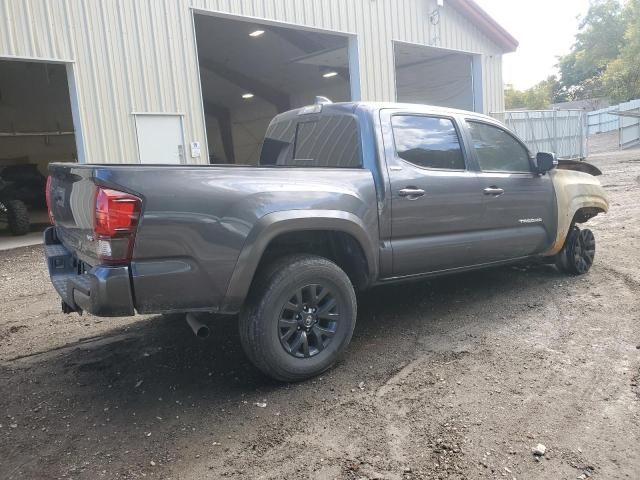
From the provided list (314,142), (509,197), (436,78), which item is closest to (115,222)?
(314,142)

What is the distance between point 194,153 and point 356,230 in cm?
752

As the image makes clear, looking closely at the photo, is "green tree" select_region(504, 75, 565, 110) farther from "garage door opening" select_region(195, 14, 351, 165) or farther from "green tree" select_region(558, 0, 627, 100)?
"garage door opening" select_region(195, 14, 351, 165)

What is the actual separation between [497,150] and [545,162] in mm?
547

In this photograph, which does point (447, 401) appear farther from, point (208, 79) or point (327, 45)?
point (208, 79)

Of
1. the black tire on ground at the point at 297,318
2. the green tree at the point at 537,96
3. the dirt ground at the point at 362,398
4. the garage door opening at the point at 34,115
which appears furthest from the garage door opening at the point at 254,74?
the green tree at the point at 537,96

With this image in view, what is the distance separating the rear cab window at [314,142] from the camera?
165 inches

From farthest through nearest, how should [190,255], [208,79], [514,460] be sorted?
1. [208,79]
2. [190,255]
3. [514,460]

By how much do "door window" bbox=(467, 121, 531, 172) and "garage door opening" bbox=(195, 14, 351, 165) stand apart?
8639 millimetres

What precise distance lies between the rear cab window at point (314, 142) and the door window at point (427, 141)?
1.18 ft

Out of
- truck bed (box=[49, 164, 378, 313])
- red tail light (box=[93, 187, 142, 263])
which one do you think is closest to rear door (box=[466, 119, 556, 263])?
truck bed (box=[49, 164, 378, 313])

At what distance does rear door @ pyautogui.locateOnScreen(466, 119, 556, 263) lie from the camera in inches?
189

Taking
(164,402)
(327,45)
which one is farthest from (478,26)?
(164,402)

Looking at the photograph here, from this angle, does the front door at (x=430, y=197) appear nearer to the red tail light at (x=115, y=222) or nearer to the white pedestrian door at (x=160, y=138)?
the red tail light at (x=115, y=222)

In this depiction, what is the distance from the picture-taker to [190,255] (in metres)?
3.09
